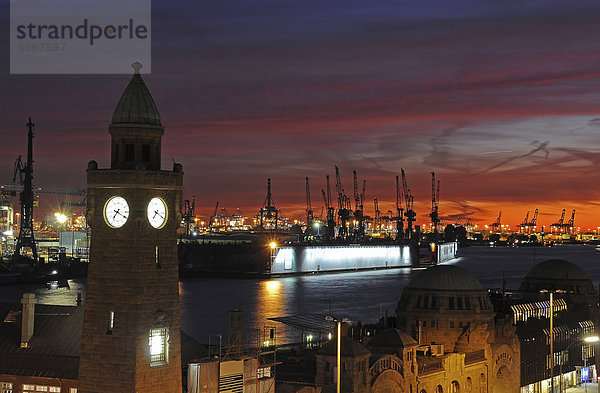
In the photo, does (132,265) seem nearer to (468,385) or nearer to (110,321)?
(110,321)

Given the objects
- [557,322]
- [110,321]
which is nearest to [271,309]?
[557,322]

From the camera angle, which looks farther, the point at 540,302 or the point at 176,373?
the point at 540,302

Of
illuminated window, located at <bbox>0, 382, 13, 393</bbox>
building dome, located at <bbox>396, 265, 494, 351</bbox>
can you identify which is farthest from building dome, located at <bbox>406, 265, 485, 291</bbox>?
illuminated window, located at <bbox>0, 382, 13, 393</bbox>

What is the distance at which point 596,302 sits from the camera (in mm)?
107062

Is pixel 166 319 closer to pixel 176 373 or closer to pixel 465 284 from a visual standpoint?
pixel 176 373

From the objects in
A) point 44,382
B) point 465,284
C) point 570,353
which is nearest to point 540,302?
point 570,353

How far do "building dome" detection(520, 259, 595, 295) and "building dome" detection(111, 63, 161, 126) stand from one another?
80.8 metres

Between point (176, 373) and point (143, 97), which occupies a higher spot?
point (143, 97)

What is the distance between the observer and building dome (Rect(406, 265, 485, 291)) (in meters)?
75.8

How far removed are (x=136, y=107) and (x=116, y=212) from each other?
14.6 ft

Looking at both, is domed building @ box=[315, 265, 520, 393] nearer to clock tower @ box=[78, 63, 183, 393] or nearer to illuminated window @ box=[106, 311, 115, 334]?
clock tower @ box=[78, 63, 183, 393]

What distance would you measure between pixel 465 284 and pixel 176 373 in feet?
142

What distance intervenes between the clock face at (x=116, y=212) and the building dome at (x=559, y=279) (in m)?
81.4

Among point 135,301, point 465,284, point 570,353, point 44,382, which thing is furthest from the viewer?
point 570,353
